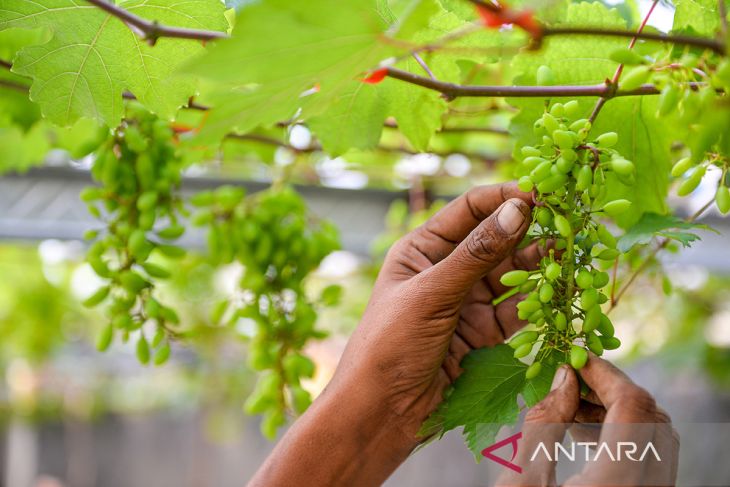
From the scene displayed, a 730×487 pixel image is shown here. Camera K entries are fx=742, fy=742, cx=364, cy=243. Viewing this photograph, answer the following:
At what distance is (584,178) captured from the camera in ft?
2.39

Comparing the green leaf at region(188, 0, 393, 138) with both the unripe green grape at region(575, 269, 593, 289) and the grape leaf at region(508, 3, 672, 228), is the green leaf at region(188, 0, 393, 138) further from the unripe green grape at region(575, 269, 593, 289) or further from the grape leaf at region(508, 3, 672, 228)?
the grape leaf at region(508, 3, 672, 228)

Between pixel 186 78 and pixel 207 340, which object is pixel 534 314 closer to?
pixel 186 78

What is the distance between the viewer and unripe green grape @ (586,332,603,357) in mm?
782

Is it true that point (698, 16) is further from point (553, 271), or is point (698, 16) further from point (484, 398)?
point (484, 398)

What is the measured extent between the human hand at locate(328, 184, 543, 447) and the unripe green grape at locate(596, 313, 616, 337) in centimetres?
12

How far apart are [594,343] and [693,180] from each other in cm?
21

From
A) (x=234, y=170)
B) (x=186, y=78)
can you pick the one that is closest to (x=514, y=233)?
(x=186, y=78)

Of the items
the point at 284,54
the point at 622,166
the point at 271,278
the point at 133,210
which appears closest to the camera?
the point at 284,54

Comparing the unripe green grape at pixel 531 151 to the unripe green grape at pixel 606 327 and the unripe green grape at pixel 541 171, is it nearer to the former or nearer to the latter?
the unripe green grape at pixel 541 171

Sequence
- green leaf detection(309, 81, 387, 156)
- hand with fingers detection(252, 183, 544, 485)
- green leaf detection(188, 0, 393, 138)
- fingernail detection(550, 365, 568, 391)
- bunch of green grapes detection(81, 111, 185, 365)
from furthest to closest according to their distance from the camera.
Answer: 1. bunch of green grapes detection(81, 111, 185, 365)
2. green leaf detection(309, 81, 387, 156)
3. hand with fingers detection(252, 183, 544, 485)
4. fingernail detection(550, 365, 568, 391)
5. green leaf detection(188, 0, 393, 138)

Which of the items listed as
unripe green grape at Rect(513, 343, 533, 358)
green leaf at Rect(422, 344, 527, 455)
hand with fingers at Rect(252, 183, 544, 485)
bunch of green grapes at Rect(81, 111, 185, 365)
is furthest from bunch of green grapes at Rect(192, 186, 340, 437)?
unripe green grape at Rect(513, 343, 533, 358)

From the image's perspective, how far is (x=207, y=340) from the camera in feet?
15.5

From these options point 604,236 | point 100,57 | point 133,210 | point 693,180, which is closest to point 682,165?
point 693,180

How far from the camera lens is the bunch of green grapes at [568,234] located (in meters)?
0.74
